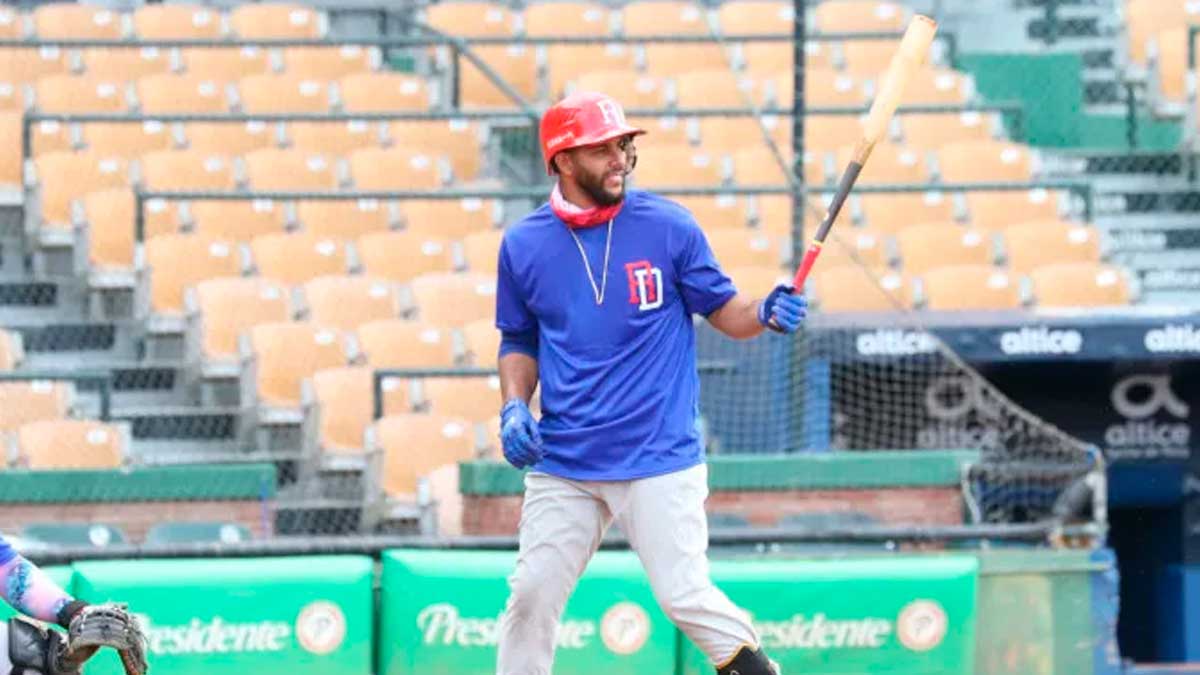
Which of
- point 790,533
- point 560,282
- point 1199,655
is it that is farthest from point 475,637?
point 1199,655

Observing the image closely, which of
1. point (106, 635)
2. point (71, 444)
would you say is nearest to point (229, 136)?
point (71, 444)

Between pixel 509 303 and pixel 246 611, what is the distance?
2.31 meters

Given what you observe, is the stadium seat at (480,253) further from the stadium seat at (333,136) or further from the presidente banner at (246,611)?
the presidente banner at (246,611)

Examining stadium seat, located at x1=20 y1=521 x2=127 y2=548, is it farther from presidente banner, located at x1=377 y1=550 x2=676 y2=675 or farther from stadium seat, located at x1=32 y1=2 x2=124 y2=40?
stadium seat, located at x1=32 y1=2 x2=124 y2=40

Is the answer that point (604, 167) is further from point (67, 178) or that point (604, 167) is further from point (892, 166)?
point (892, 166)

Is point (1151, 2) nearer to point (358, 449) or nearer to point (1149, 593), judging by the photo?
point (1149, 593)

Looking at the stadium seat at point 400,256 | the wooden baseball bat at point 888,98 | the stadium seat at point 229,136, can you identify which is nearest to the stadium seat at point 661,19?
the stadium seat at point 229,136

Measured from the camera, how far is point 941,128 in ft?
49.9

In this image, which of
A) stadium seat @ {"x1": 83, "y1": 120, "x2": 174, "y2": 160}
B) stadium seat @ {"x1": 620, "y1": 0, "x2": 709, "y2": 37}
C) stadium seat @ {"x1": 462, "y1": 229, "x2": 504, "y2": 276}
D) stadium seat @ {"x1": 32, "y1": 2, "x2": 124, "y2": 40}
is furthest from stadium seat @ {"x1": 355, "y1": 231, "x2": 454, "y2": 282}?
stadium seat @ {"x1": 620, "y1": 0, "x2": 709, "y2": 37}

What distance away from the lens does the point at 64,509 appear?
10.6 m

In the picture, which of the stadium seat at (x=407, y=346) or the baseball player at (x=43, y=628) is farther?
the stadium seat at (x=407, y=346)

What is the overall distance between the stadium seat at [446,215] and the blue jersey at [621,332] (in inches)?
278

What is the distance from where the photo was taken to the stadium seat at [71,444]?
11352 millimetres

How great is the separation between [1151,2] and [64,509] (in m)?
8.95
